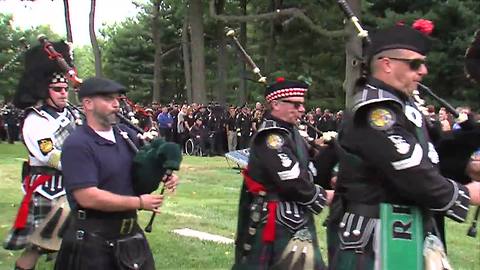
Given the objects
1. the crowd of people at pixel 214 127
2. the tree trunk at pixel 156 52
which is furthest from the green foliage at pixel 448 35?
the tree trunk at pixel 156 52

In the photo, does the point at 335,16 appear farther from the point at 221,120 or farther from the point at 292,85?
the point at 292,85

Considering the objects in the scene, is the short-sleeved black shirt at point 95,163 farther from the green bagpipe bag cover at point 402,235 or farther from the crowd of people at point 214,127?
the crowd of people at point 214,127

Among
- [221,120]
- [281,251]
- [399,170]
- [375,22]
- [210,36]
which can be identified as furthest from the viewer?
[210,36]

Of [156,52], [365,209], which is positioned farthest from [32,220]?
[156,52]

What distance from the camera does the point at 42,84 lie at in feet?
21.5

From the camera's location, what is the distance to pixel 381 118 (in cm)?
376

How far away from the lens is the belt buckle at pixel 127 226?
15.7 feet

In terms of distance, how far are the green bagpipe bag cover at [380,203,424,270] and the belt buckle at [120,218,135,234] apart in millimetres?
1680

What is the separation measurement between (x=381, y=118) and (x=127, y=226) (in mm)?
1858

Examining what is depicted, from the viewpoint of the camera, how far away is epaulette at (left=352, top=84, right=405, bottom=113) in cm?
377

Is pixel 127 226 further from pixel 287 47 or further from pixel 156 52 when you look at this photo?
pixel 156 52

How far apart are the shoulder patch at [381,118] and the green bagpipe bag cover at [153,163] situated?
1394mm

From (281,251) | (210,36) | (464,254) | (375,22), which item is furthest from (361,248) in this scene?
(210,36)

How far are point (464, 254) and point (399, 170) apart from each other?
5070 millimetres
